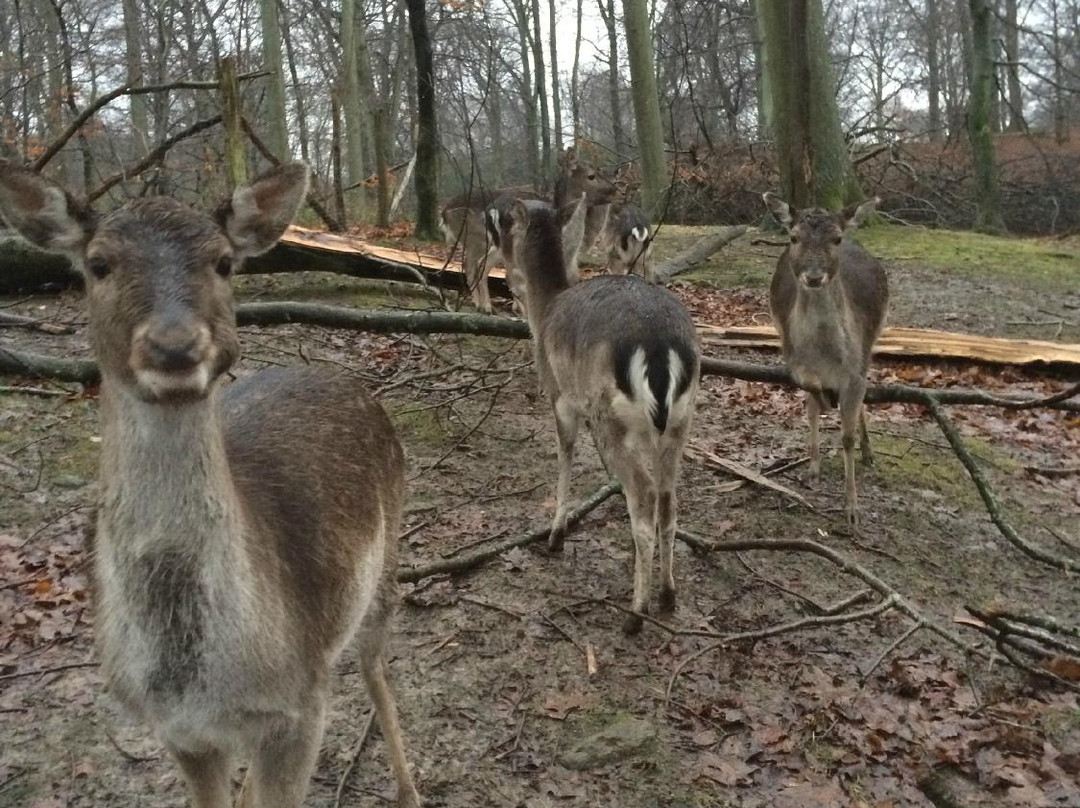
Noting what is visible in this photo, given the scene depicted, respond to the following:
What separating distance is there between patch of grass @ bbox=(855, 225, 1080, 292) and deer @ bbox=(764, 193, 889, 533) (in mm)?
7107

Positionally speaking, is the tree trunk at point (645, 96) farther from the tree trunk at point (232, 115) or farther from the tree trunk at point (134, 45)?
the tree trunk at point (232, 115)

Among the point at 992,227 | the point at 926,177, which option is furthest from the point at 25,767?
the point at 926,177

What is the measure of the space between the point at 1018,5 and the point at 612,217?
25750 mm

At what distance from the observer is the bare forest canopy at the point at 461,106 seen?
12.4m

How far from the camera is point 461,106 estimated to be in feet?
27.7

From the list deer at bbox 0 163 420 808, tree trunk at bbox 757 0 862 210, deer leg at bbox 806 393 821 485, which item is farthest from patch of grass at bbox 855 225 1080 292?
deer at bbox 0 163 420 808

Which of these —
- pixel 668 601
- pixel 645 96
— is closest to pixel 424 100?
pixel 645 96

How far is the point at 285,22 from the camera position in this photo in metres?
24.0

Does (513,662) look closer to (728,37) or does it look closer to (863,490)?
(863,490)

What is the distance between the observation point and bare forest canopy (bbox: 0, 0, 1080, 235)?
12.4 meters

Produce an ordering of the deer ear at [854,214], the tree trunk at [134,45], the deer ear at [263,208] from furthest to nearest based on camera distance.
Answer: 1. the tree trunk at [134,45]
2. the deer ear at [854,214]
3. the deer ear at [263,208]

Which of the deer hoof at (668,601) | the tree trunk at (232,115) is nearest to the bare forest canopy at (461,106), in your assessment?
the tree trunk at (232,115)

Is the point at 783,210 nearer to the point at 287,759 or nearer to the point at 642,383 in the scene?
the point at 642,383

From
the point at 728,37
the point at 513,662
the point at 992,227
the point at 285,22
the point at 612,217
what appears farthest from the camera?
the point at 728,37
